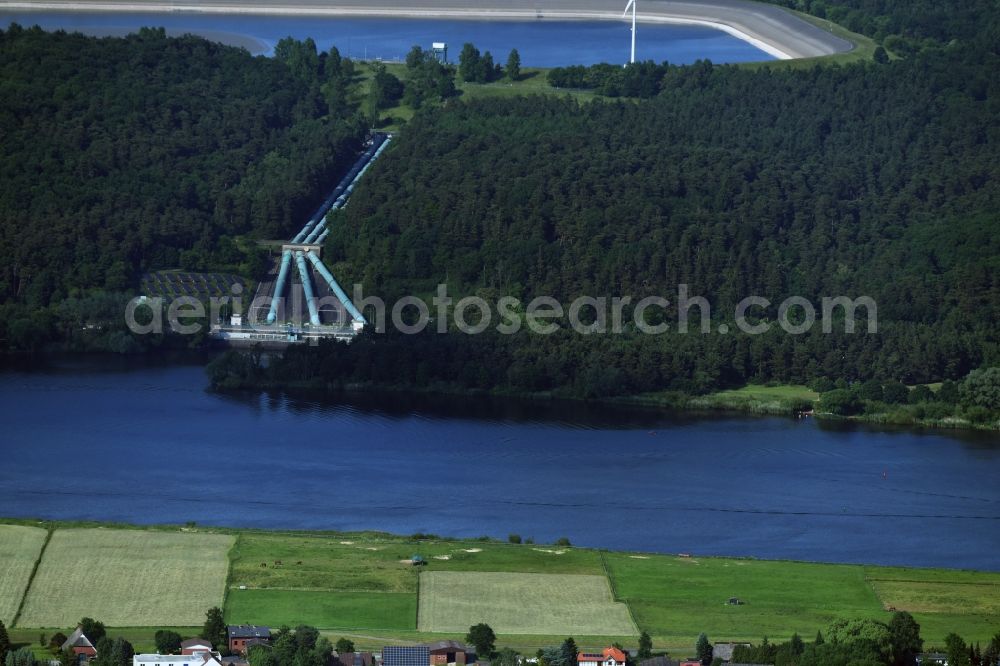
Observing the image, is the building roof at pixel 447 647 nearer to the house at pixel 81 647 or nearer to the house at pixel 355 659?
the house at pixel 355 659

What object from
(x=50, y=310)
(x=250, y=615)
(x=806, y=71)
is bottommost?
(x=250, y=615)

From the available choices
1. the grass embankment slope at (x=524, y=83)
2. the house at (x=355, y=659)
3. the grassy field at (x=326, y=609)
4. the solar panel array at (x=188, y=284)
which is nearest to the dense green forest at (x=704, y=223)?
the grass embankment slope at (x=524, y=83)

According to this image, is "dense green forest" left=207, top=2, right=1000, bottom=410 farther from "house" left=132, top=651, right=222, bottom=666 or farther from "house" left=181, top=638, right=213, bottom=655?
"house" left=132, top=651, right=222, bottom=666

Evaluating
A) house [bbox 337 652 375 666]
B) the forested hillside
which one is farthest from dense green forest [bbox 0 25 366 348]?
house [bbox 337 652 375 666]

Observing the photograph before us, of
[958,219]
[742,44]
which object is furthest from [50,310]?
[742,44]

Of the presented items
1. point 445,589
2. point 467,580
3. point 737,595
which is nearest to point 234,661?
point 445,589

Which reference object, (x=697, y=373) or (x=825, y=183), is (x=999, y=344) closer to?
(x=697, y=373)

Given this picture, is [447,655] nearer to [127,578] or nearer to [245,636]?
[245,636]
